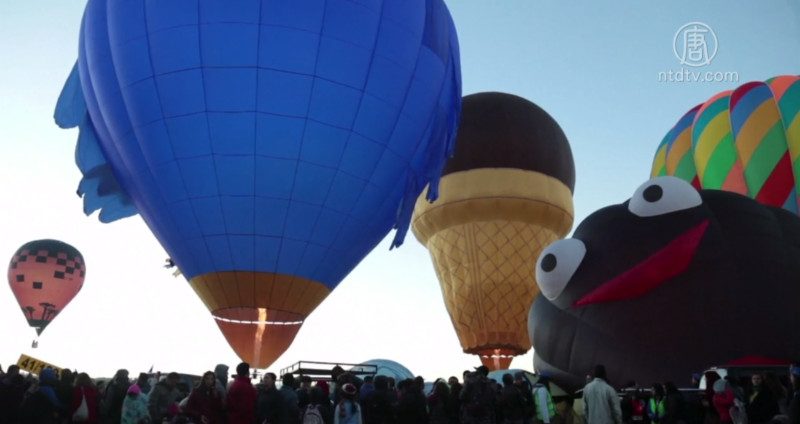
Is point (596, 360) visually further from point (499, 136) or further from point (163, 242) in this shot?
point (499, 136)

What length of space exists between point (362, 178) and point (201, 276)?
8.26 feet

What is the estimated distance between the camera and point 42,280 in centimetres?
1886

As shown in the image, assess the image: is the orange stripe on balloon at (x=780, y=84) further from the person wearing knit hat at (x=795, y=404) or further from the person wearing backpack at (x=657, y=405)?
the person wearing knit hat at (x=795, y=404)

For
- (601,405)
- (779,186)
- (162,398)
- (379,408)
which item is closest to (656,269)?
(601,405)

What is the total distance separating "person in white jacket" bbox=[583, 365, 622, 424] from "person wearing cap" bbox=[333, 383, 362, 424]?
168 cm

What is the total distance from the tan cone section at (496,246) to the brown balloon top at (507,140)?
21 cm

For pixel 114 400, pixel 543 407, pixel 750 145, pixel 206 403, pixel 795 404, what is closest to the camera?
pixel 795 404

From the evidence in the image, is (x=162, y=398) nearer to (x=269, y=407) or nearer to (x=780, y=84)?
(x=269, y=407)

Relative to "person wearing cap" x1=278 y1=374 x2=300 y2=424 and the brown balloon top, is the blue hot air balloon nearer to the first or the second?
"person wearing cap" x1=278 y1=374 x2=300 y2=424

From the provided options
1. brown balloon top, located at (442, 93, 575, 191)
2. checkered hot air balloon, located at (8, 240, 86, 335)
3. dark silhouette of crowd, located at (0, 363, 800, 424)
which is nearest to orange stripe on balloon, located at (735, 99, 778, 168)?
brown balloon top, located at (442, 93, 575, 191)

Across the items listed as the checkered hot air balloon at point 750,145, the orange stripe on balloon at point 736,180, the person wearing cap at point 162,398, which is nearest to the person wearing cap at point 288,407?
the person wearing cap at point 162,398

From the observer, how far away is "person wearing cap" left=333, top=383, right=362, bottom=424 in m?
6.02

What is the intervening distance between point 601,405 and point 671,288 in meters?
4.11

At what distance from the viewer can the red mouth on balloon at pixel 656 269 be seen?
9.61 meters
